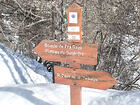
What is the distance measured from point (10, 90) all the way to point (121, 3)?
470 cm

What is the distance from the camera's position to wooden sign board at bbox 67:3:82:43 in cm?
205

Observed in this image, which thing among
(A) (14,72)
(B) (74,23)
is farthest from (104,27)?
(B) (74,23)

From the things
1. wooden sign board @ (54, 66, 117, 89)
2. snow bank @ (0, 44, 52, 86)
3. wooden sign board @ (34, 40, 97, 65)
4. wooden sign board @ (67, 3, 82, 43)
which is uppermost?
wooden sign board @ (67, 3, 82, 43)

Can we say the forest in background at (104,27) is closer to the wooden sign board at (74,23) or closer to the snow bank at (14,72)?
the snow bank at (14,72)

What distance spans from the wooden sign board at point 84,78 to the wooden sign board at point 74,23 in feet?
1.18

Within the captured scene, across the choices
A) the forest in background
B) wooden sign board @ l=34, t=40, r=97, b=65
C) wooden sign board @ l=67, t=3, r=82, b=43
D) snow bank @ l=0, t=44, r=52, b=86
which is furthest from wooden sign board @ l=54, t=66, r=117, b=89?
the forest in background

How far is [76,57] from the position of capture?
83.5 inches

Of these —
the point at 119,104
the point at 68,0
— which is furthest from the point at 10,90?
the point at 68,0

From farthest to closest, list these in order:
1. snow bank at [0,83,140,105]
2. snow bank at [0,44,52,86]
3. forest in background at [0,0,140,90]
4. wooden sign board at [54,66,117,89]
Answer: forest in background at [0,0,140,90], snow bank at [0,44,52,86], snow bank at [0,83,140,105], wooden sign board at [54,66,117,89]

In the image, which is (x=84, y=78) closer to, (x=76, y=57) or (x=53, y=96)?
(x=76, y=57)

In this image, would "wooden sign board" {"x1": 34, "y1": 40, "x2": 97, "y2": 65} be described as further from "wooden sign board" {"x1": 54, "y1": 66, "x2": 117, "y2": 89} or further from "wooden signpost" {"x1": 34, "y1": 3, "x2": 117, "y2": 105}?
"wooden sign board" {"x1": 54, "y1": 66, "x2": 117, "y2": 89}

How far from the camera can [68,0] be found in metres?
5.46

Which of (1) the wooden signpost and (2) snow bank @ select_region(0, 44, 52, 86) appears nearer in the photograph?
(1) the wooden signpost

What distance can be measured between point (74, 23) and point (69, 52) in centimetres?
32
